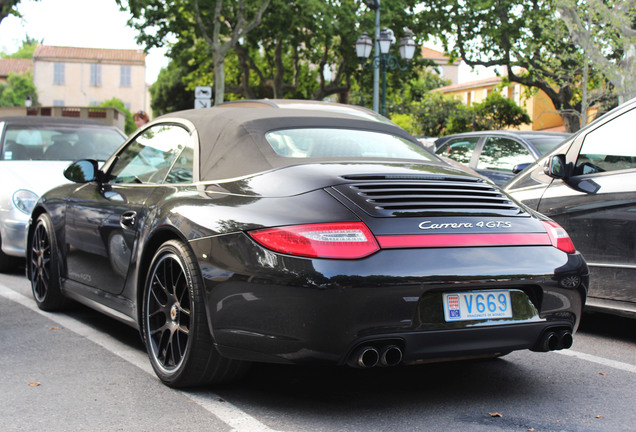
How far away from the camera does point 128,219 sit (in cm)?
455

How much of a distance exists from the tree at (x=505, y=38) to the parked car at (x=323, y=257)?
97.4 ft

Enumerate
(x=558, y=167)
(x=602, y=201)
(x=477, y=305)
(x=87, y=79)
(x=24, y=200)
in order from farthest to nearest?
(x=87, y=79), (x=24, y=200), (x=558, y=167), (x=602, y=201), (x=477, y=305)

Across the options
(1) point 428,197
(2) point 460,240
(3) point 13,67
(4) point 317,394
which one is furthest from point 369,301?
(3) point 13,67

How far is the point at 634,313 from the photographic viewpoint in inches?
203

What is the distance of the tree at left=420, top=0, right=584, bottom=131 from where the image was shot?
32.6 meters

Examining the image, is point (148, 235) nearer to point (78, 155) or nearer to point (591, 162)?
point (591, 162)

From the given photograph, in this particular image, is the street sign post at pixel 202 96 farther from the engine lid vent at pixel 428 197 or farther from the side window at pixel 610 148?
the engine lid vent at pixel 428 197

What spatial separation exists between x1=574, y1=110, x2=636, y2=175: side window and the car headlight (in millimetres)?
5142

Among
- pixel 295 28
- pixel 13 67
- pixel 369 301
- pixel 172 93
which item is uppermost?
pixel 13 67

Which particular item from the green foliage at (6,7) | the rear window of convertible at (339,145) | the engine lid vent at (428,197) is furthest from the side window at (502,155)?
the green foliage at (6,7)

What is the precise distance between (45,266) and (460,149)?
22.2ft

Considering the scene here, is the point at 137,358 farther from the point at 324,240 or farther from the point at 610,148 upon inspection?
the point at 610,148

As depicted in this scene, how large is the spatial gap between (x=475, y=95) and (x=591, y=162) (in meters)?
71.9

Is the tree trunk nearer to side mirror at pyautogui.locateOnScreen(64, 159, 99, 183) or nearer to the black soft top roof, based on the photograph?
side mirror at pyautogui.locateOnScreen(64, 159, 99, 183)
